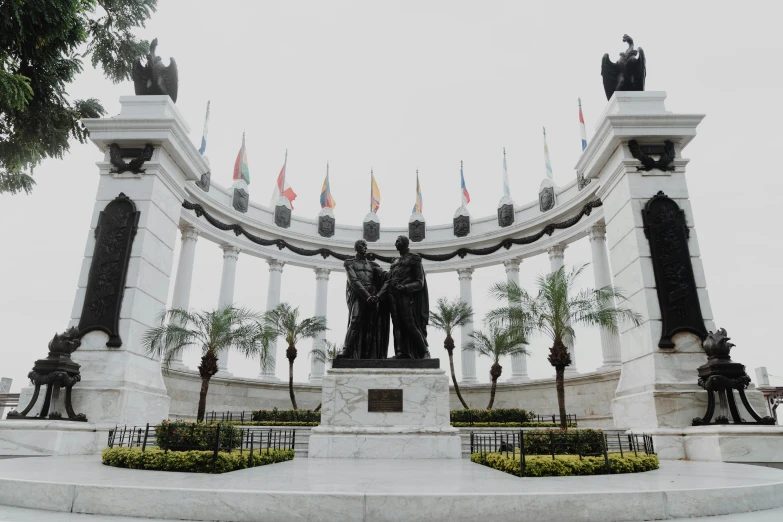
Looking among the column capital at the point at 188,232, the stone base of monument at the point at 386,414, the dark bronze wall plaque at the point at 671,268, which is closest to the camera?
the stone base of monument at the point at 386,414

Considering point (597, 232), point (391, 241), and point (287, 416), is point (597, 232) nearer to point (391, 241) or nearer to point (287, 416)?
point (391, 241)

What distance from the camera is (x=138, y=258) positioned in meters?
18.5

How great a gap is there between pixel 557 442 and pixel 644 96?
16.6 m

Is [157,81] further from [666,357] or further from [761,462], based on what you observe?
[761,462]

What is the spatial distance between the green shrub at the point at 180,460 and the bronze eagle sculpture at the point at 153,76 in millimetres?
16326

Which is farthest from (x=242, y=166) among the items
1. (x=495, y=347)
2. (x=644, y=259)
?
(x=644, y=259)

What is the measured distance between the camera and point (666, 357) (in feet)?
55.9

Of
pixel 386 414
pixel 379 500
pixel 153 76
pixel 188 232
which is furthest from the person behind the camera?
pixel 188 232

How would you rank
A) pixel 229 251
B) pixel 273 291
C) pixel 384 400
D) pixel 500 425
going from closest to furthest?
pixel 384 400
pixel 500 425
pixel 229 251
pixel 273 291

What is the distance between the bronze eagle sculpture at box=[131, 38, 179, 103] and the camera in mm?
21422

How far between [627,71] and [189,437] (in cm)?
2213

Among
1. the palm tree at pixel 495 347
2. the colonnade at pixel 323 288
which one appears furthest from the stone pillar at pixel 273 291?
the palm tree at pixel 495 347

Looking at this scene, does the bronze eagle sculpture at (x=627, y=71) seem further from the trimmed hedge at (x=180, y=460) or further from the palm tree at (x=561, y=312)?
the trimmed hedge at (x=180, y=460)

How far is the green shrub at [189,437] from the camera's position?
35.3ft
